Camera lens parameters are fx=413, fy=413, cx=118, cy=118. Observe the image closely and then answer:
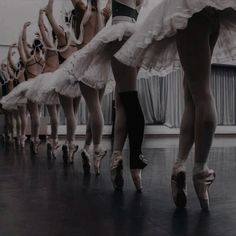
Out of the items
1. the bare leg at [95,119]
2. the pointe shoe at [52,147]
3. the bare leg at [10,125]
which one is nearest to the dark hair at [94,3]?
the bare leg at [95,119]

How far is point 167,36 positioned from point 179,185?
0.54m

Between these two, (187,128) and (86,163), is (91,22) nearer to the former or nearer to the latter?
(86,163)

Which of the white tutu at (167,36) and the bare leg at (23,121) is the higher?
the white tutu at (167,36)

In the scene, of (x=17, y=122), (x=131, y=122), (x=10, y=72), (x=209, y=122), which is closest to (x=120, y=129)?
(x=131, y=122)

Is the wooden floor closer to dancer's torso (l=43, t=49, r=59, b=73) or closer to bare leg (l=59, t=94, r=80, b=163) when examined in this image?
bare leg (l=59, t=94, r=80, b=163)

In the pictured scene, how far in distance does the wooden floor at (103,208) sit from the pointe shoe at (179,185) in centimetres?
3

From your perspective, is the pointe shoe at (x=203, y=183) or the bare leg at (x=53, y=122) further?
the bare leg at (x=53, y=122)

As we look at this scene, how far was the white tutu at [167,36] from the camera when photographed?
4.33 ft

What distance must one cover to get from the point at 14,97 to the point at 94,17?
2.54 meters

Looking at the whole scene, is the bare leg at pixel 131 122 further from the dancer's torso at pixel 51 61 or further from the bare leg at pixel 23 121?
the bare leg at pixel 23 121

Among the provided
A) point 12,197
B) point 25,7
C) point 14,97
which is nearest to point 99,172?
point 12,197

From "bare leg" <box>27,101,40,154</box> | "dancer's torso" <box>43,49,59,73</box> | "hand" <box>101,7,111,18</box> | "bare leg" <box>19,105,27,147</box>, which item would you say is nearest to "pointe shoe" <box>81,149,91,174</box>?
"hand" <box>101,7,111,18</box>

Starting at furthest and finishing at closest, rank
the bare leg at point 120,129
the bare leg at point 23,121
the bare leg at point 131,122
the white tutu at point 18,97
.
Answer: the bare leg at point 23,121, the white tutu at point 18,97, the bare leg at point 120,129, the bare leg at point 131,122

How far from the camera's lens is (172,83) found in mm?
10055
